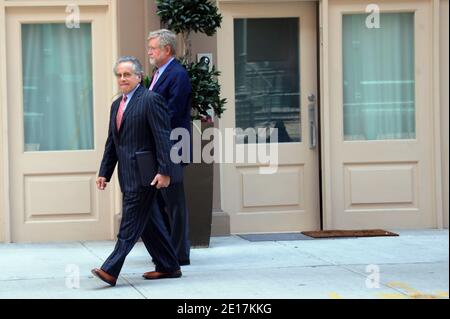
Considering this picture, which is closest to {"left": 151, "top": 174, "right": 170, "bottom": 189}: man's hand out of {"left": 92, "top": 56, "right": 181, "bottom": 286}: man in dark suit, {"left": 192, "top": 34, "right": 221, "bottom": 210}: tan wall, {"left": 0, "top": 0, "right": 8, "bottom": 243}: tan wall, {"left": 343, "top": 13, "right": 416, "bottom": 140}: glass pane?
{"left": 92, "top": 56, "right": 181, "bottom": 286}: man in dark suit

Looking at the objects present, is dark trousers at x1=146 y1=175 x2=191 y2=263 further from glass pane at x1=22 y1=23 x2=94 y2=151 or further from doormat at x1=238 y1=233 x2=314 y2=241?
glass pane at x1=22 y1=23 x2=94 y2=151

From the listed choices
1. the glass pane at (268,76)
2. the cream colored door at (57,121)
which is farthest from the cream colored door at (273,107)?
the cream colored door at (57,121)

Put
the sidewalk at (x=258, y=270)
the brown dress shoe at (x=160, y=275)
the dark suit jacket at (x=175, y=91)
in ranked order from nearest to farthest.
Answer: the sidewalk at (x=258, y=270), the brown dress shoe at (x=160, y=275), the dark suit jacket at (x=175, y=91)

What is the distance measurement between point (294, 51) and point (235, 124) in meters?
1.02

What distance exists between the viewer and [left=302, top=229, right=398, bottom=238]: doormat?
10.1m

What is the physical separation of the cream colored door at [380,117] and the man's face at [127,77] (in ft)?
11.0

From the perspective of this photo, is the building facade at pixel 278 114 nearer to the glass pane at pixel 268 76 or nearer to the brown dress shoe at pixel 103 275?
the glass pane at pixel 268 76

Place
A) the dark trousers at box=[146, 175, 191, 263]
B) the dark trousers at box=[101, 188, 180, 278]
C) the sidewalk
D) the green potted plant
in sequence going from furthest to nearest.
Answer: the green potted plant → the dark trousers at box=[146, 175, 191, 263] → the dark trousers at box=[101, 188, 180, 278] → the sidewalk

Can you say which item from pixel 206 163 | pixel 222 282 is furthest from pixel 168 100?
pixel 222 282

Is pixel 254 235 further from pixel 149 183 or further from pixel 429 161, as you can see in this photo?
pixel 149 183

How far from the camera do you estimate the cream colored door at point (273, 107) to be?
34.0 feet

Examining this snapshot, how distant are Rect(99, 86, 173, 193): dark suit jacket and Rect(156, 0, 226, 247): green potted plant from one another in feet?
4.64

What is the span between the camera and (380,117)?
10656 millimetres

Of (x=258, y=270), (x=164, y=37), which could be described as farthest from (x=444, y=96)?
(x=164, y=37)
